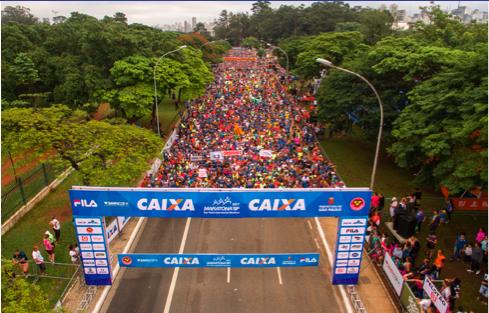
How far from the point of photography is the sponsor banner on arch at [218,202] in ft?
46.0

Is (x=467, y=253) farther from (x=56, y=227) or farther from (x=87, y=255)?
(x=56, y=227)

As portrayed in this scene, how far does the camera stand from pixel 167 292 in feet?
51.4

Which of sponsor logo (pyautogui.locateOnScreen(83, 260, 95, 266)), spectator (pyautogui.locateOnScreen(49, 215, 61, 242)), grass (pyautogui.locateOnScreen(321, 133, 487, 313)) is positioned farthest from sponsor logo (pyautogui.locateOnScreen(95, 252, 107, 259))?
grass (pyautogui.locateOnScreen(321, 133, 487, 313))

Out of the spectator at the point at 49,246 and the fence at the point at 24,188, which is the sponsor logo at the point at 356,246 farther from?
the fence at the point at 24,188

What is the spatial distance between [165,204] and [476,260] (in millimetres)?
13966

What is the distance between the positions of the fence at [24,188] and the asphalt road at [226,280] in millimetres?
7898

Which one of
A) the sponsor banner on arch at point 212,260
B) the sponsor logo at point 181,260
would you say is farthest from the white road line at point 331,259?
the sponsor logo at point 181,260

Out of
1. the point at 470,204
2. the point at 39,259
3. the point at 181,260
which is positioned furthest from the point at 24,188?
the point at 470,204

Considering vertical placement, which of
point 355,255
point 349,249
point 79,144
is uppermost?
point 79,144

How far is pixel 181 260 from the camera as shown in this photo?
15.2 meters

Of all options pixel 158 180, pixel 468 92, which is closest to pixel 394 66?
pixel 468 92

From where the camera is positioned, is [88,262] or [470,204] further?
[470,204]

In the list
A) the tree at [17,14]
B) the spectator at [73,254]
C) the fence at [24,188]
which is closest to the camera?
the spectator at [73,254]

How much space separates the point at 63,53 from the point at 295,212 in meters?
31.6
